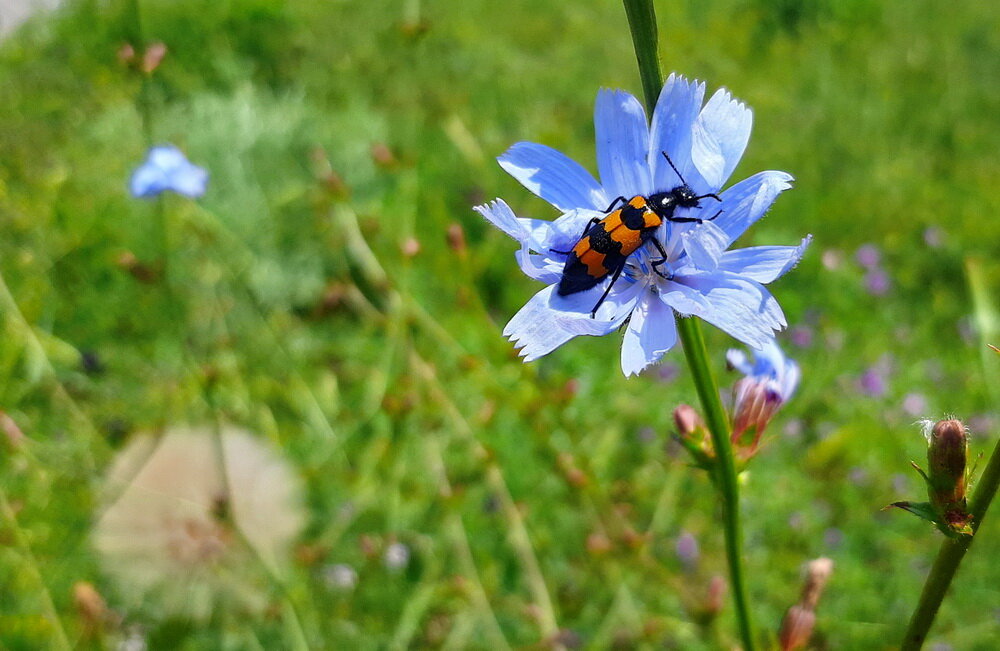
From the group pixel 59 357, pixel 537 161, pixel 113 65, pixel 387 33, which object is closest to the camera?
pixel 537 161

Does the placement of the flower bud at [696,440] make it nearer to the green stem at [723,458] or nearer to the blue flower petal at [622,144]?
the green stem at [723,458]

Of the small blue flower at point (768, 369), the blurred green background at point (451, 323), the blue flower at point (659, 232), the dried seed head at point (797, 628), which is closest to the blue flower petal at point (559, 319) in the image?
the blue flower at point (659, 232)

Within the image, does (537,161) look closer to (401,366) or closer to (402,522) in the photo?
(402,522)

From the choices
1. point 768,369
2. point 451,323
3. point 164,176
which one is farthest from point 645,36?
point 451,323

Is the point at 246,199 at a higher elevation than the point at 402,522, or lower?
higher

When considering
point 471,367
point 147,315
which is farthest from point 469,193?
point 471,367

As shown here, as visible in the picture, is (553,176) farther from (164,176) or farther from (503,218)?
(164,176)
